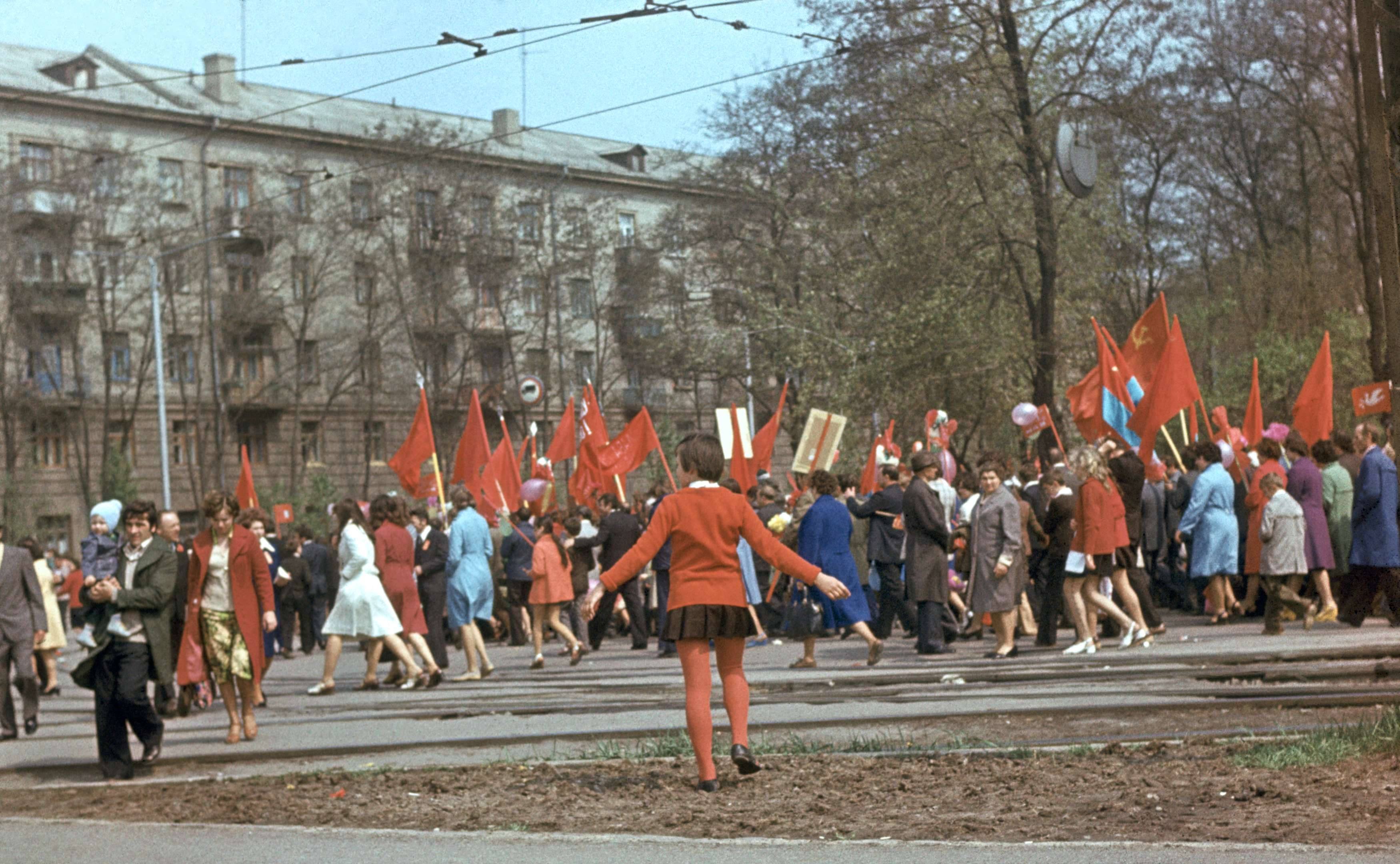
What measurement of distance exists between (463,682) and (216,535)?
495 centimetres

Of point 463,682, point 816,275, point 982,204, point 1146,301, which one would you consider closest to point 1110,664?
point 463,682

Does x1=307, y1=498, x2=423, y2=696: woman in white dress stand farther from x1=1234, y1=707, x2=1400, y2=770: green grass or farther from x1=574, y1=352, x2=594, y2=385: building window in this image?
x1=574, y1=352, x2=594, y2=385: building window

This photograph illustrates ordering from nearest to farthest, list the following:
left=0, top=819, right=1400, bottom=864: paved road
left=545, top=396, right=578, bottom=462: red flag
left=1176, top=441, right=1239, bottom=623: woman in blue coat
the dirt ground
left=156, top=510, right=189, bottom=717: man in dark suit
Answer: left=0, top=819, right=1400, bottom=864: paved road → the dirt ground → left=156, top=510, right=189, bottom=717: man in dark suit → left=1176, top=441, right=1239, bottom=623: woman in blue coat → left=545, top=396, right=578, bottom=462: red flag

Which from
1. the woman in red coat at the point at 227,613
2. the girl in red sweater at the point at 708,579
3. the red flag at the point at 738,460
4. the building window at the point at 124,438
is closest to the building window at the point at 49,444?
the building window at the point at 124,438

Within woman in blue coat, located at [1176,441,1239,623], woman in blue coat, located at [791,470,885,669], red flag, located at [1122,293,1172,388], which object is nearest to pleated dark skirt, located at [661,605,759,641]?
woman in blue coat, located at [791,470,885,669]

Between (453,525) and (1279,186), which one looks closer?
(453,525)

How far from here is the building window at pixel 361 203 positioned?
175 feet

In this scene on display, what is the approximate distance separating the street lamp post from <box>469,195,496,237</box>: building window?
7.66 meters

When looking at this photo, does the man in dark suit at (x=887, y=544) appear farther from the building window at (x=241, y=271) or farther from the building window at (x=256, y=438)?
the building window at (x=256, y=438)

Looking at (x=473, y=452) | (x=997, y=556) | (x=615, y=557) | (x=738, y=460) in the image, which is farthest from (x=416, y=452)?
(x=997, y=556)

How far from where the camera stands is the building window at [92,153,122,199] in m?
48.9

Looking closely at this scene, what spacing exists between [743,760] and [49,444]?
161ft

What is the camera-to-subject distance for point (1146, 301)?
47562 millimetres

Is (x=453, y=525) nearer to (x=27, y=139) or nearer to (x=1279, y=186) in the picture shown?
(x=1279, y=186)
